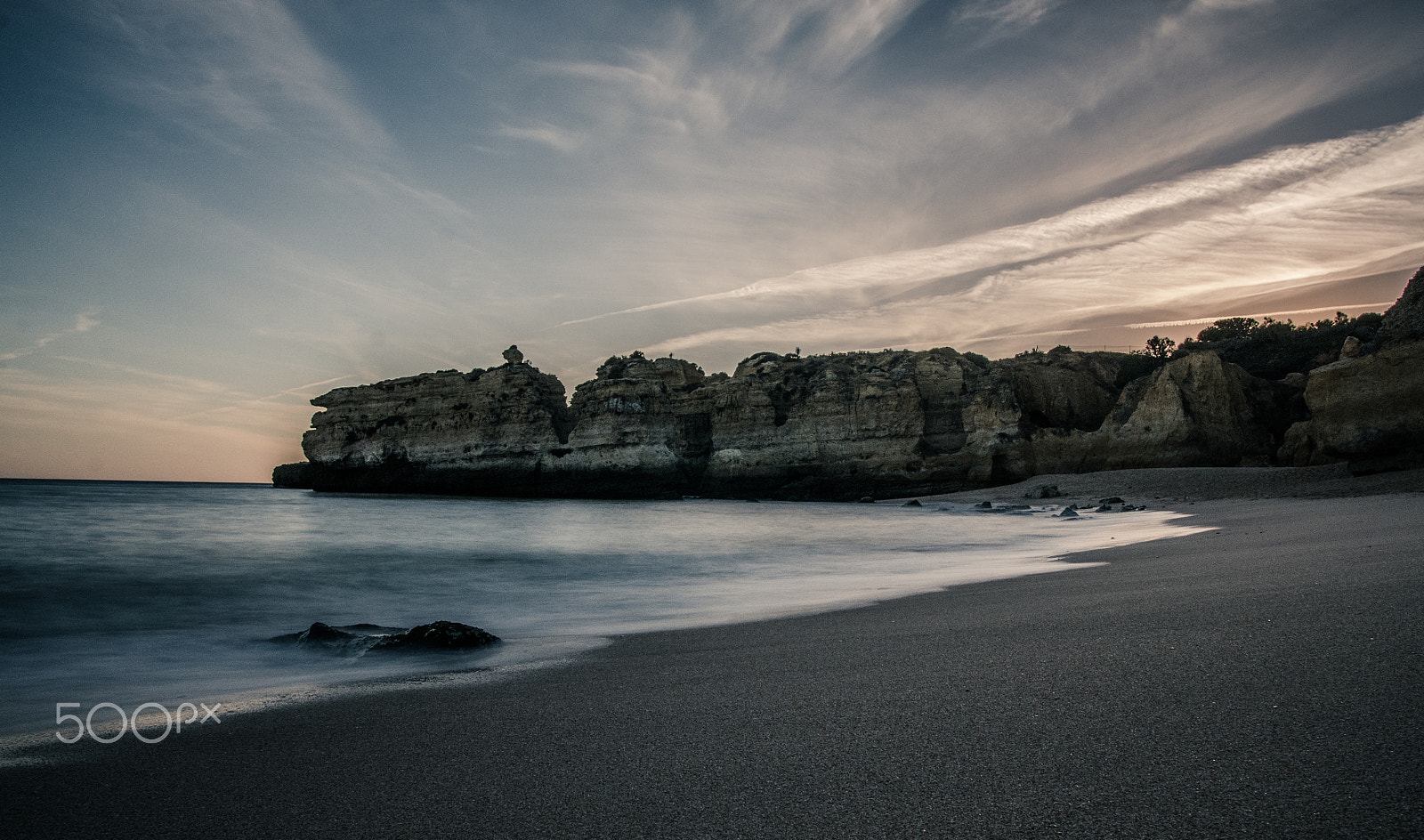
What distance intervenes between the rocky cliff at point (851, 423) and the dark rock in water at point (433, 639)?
1348 centimetres

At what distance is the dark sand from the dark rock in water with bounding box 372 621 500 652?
3.61 ft

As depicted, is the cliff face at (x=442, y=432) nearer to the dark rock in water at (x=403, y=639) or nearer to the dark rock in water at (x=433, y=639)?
the dark rock in water at (x=403, y=639)

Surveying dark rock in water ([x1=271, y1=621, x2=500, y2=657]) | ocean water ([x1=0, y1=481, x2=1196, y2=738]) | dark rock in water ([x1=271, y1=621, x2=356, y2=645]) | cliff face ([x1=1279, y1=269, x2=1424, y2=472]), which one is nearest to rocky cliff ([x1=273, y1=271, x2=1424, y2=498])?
cliff face ([x1=1279, y1=269, x2=1424, y2=472])

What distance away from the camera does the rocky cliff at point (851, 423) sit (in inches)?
471

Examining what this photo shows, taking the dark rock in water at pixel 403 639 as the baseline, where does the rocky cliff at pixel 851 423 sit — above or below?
above

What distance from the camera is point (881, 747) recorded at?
1707 millimetres

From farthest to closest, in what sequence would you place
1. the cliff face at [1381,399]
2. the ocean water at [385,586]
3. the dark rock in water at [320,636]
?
the cliff face at [1381,399] → the dark rock in water at [320,636] → the ocean water at [385,586]

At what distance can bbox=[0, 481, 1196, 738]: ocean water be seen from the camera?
3531 mm

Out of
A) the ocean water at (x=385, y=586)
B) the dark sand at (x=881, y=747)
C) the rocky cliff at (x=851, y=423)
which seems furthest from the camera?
the rocky cliff at (x=851, y=423)

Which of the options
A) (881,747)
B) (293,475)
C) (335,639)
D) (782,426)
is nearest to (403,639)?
(335,639)

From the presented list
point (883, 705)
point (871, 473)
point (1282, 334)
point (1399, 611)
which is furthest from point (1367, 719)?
point (1282, 334)

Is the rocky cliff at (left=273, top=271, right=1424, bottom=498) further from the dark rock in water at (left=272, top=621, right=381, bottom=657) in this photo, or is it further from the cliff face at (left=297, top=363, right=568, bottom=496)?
the dark rock in water at (left=272, top=621, right=381, bottom=657)

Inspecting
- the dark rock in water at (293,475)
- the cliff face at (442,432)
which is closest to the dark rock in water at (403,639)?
the cliff face at (442,432)

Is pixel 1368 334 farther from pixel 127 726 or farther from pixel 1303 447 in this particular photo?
pixel 127 726
